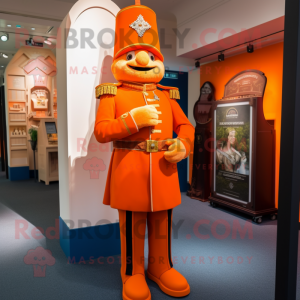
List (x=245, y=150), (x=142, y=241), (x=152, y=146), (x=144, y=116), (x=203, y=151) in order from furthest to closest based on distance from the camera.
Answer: (x=203, y=151)
(x=245, y=150)
(x=142, y=241)
(x=152, y=146)
(x=144, y=116)

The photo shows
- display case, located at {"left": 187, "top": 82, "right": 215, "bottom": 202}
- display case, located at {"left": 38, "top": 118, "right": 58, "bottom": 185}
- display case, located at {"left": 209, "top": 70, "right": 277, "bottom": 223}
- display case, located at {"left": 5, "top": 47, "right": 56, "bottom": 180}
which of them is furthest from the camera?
display case, located at {"left": 5, "top": 47, "right": 56, "bottom": 180}

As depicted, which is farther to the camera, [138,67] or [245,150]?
[245,150]

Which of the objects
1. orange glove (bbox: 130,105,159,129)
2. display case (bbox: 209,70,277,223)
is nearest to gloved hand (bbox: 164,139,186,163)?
orange glove (bbox: 130,105,159,129)

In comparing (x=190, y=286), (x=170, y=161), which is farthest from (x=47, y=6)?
(x=190, y=286)

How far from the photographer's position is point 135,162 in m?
1.82

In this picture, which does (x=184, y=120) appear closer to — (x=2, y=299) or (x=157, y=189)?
(x=157, y=189)

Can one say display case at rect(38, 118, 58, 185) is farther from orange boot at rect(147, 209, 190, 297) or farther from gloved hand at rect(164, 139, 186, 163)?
gloved hand at rect(164, 139, 186, 163)

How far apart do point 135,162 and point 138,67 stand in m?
0.61

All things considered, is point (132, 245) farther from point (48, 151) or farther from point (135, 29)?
point (48, 151)

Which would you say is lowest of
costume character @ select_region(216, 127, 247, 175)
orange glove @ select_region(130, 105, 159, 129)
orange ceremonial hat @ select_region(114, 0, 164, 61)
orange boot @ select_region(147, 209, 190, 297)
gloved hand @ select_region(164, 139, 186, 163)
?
orange boot @ select_region(147, 209, 190, 297)

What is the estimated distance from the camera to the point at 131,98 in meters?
1.87

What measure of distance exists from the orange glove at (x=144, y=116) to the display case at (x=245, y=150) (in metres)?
1.98

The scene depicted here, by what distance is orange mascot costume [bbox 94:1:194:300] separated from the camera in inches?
70.6

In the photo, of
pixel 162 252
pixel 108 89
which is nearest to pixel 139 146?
pixel 108 89
